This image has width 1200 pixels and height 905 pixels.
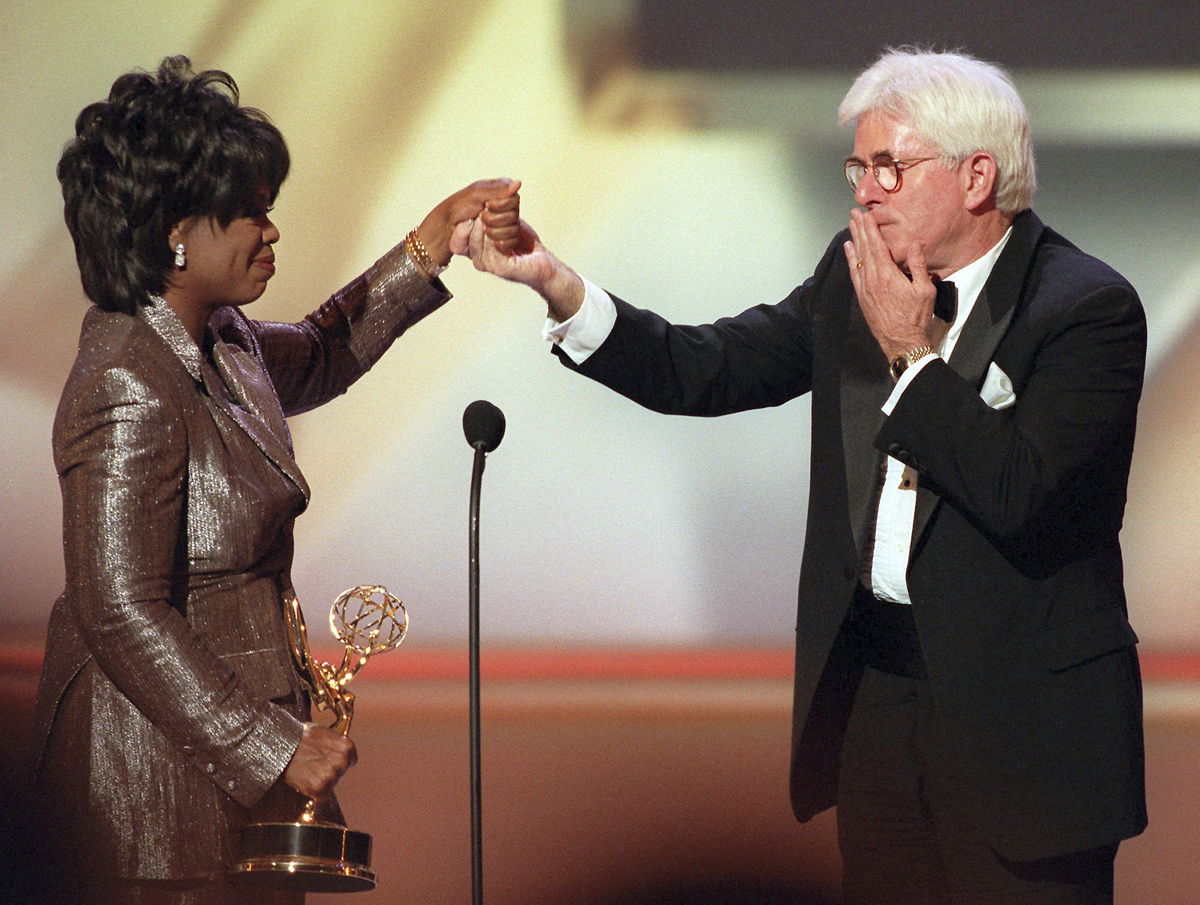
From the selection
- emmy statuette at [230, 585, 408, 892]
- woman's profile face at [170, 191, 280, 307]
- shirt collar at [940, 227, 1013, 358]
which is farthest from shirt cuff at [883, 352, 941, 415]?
woman's profile face at [170, 191, 280, 307]

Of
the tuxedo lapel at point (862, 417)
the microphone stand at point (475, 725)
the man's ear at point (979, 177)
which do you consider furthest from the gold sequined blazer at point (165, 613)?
the man's ear at point (979, 177)

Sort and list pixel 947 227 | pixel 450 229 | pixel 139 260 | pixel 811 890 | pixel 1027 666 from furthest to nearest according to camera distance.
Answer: pixel 811 890 < pixel 450 229 < pixel 947 227 < pixel 1027 666 < pixel 139 260

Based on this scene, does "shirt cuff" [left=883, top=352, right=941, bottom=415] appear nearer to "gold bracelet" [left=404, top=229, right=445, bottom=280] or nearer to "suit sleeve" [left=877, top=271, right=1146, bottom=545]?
"suit sleeve" [left=877, top=271, right=1146, bottom=545]

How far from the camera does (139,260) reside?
1670 millimetres

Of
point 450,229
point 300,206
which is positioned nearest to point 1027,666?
point 450,229

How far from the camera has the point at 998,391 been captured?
6.14 feet

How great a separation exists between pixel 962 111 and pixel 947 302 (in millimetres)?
267

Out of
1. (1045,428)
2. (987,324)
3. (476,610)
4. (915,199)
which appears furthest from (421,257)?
(1045,428)

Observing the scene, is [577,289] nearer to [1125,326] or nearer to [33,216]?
[1125,326]

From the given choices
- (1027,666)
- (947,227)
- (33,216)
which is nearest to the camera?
(1027,666)

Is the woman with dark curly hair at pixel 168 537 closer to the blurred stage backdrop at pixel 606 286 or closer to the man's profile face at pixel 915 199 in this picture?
the man's profile face at pixel 915 199

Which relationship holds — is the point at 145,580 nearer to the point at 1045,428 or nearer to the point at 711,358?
the point at 711,358

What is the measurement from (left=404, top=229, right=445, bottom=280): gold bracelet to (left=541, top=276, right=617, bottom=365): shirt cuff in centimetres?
19

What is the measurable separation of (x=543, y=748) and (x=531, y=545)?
0.48 m
